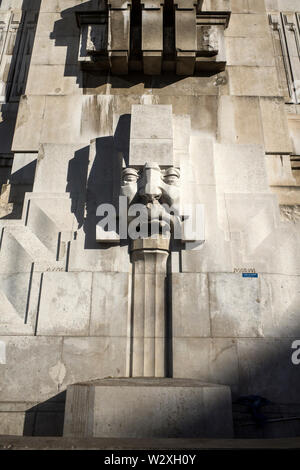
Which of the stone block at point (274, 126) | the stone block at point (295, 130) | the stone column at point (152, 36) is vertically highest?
the stone column at point (152, 36)

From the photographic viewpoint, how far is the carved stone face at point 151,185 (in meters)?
7.45

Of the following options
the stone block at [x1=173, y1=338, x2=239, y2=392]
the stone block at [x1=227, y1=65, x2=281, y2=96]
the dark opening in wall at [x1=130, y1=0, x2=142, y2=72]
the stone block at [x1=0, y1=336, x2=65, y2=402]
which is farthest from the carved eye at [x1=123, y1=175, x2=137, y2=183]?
the stone block at [x1=227, y1=65, x2=281, y2=96]

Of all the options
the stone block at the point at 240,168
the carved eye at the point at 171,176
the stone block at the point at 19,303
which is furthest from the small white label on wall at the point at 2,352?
the stone block at the point at 240,168

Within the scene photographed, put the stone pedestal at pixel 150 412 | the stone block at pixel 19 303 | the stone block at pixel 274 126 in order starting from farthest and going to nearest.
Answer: the stone block at pixel 274 126
the stone block at pixel 19 303
the stone pedestal at pixel 150 412

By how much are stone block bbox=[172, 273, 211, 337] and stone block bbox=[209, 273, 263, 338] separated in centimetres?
Answer: 13

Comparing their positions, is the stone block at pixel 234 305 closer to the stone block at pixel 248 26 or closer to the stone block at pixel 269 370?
the stone block at pixel 269 370

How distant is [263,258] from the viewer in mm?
7523

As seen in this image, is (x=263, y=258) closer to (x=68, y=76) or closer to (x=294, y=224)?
(x=294, y=224)

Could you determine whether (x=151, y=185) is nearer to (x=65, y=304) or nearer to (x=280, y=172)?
(x=65, y=304)

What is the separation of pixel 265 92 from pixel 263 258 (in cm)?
516

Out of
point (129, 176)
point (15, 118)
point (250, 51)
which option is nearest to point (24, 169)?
point (129, 176)

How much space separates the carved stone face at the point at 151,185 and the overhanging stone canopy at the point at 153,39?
400 centimetres

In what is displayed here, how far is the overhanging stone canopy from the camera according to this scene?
9922 mm

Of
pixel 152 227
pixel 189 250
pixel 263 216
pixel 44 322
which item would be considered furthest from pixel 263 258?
pixel 44 322
